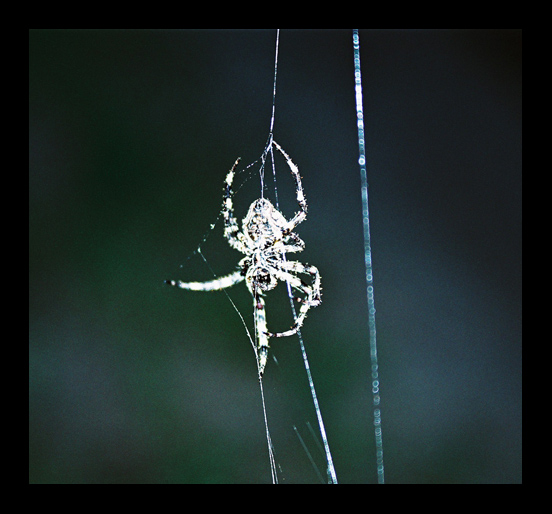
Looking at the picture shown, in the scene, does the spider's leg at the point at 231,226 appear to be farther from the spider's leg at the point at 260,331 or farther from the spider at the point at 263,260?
the spider's leg at the point at 260,331

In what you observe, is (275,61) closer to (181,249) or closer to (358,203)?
(358,203)

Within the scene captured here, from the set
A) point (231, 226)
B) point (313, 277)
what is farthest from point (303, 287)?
point (231, 226)

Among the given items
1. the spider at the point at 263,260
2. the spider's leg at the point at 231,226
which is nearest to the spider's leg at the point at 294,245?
the spider at the point at 263,260

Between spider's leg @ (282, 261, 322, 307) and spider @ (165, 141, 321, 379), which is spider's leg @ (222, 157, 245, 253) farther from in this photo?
Answer: spider's leg @ (282, 261, 322, 307)

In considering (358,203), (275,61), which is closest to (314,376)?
(358,203)

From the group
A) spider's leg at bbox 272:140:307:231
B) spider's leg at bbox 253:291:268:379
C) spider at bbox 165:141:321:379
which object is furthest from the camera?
spider's leg at bbox 253:291:268:379

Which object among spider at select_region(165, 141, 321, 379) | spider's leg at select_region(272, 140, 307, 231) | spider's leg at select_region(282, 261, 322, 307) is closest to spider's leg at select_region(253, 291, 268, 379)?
spider at select_region(165, 141, 321, 379)

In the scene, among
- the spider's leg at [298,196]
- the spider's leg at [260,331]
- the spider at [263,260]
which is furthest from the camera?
the spider's leg at [260,331]

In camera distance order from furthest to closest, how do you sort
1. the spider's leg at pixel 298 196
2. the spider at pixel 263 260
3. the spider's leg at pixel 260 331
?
the spider's leg at pixel 260 331 → the spider at pixel 263 260 → the spider's leg at pixel 298 196
